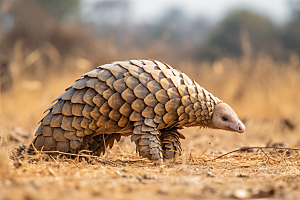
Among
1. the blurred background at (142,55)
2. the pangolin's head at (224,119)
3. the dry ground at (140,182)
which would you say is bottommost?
the dry ground at (140,182)

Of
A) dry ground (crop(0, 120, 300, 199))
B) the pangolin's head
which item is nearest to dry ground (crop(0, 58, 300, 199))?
dry ground (crop(0, 120, 300, 199))

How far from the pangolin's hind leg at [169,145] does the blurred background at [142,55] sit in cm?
146

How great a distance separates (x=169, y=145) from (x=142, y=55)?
4.58 meters

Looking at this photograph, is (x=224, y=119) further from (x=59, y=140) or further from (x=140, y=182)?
(x=59, y=140)

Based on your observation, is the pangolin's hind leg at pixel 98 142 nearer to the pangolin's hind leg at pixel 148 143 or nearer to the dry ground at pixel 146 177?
the dry ground at pixel 146 177

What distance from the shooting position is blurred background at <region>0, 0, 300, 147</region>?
664 cm

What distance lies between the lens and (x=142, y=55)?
7.13 meters

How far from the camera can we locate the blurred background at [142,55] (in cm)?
664

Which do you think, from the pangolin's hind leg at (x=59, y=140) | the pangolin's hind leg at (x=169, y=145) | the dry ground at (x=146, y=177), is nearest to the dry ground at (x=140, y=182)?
the dry ground at (x=146, y=177)

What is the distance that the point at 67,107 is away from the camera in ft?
8.71

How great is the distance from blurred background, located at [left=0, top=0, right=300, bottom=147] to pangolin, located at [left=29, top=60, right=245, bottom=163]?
1.83 ft

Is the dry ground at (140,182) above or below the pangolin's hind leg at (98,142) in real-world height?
below

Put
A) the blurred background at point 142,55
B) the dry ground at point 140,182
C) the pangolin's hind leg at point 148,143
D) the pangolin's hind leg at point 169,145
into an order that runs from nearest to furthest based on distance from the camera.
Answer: the dry ground at point 140,182 < the pangolin's hind leg at point 148,143 < the pangolin's hind leg at point 169,145 < the blurred background at point 142,55

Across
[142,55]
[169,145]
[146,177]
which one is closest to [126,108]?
[169,145]
